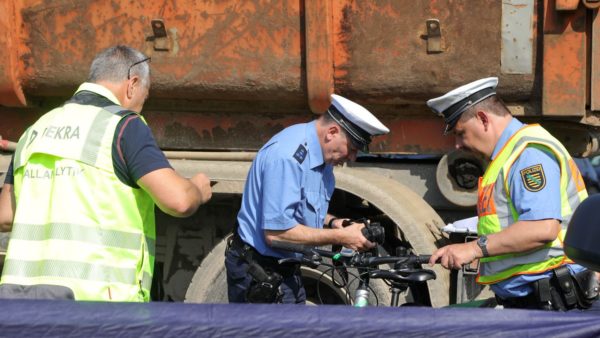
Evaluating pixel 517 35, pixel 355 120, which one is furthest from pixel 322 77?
pixel 517 35

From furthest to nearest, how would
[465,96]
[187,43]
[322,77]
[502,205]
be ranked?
1. [187,43]
2. [322,77]
3. [465,96]
4. [502,205]

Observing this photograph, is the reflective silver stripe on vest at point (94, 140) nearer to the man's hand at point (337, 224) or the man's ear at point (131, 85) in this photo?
the man's ear at point (131, 85)

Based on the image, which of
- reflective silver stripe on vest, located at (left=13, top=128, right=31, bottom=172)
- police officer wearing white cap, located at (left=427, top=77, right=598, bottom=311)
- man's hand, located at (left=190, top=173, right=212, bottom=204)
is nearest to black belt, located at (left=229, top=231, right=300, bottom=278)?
man's hand, located at (left=190, top=173, right=212, bottom=204)

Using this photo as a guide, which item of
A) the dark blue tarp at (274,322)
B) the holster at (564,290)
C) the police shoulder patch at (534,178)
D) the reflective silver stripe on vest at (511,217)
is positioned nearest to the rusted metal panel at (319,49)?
the reflective silver stripe on vest at (511,217)

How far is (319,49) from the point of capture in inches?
209

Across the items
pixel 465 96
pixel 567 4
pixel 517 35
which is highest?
pixel 567 4

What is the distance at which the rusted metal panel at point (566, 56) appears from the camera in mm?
5035

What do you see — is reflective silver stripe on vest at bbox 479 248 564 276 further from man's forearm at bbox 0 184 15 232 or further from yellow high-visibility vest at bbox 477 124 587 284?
man's forearm at bbox 0 184 15 232

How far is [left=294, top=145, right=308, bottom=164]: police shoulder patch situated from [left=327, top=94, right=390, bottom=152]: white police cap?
0.20 meters

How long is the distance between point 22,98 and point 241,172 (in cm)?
132

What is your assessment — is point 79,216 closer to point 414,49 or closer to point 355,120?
point 355,120

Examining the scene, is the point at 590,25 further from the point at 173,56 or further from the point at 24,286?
the point at 24,286

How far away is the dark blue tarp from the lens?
3.07 meters

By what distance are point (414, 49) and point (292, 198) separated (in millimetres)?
1285
